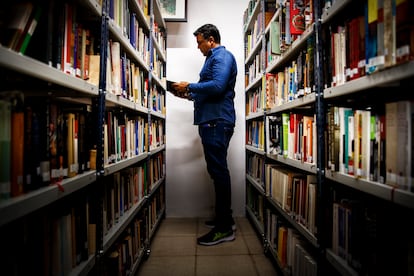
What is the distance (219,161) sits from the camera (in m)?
2.30

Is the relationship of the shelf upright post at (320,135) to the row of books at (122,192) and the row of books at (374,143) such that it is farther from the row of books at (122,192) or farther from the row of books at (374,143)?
the row of books at (122,192)

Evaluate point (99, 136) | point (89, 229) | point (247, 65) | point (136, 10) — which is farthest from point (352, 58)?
point (247, 65)

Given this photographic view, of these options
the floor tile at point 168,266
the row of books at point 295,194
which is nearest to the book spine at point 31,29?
the row of books at point 295,194

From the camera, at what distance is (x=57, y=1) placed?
0.90 meters

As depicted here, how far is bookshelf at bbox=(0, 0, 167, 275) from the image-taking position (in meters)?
0.70

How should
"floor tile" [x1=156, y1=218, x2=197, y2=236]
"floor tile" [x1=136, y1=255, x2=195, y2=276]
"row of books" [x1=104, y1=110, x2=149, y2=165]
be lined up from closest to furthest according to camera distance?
"row of books" [x1=104, y1=110, x2=149, y2=165]
"floor tile" [x1=136, y1=255, x2=195, y2=276]
"floor tile" [x1=156, y1=218, x2=197, y2=236]

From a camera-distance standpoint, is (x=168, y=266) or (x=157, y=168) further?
(x=157, y=168)

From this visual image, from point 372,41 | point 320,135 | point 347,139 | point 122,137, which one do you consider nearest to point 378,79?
point 372,41

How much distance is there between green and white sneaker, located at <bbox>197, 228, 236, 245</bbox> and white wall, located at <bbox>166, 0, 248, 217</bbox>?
780 millimetres

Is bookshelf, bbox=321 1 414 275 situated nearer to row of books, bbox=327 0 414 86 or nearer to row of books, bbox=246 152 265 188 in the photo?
row of books, bbox=327 0 414 86

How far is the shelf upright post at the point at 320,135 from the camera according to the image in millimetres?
1187

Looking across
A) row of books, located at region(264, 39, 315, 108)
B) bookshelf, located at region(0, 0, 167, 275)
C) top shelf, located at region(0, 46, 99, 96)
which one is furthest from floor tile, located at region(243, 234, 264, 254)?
top shelf, located at region(0, 46, 99, 96)

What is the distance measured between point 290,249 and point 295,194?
1.12 ft

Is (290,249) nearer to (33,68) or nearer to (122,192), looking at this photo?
(122,192)
